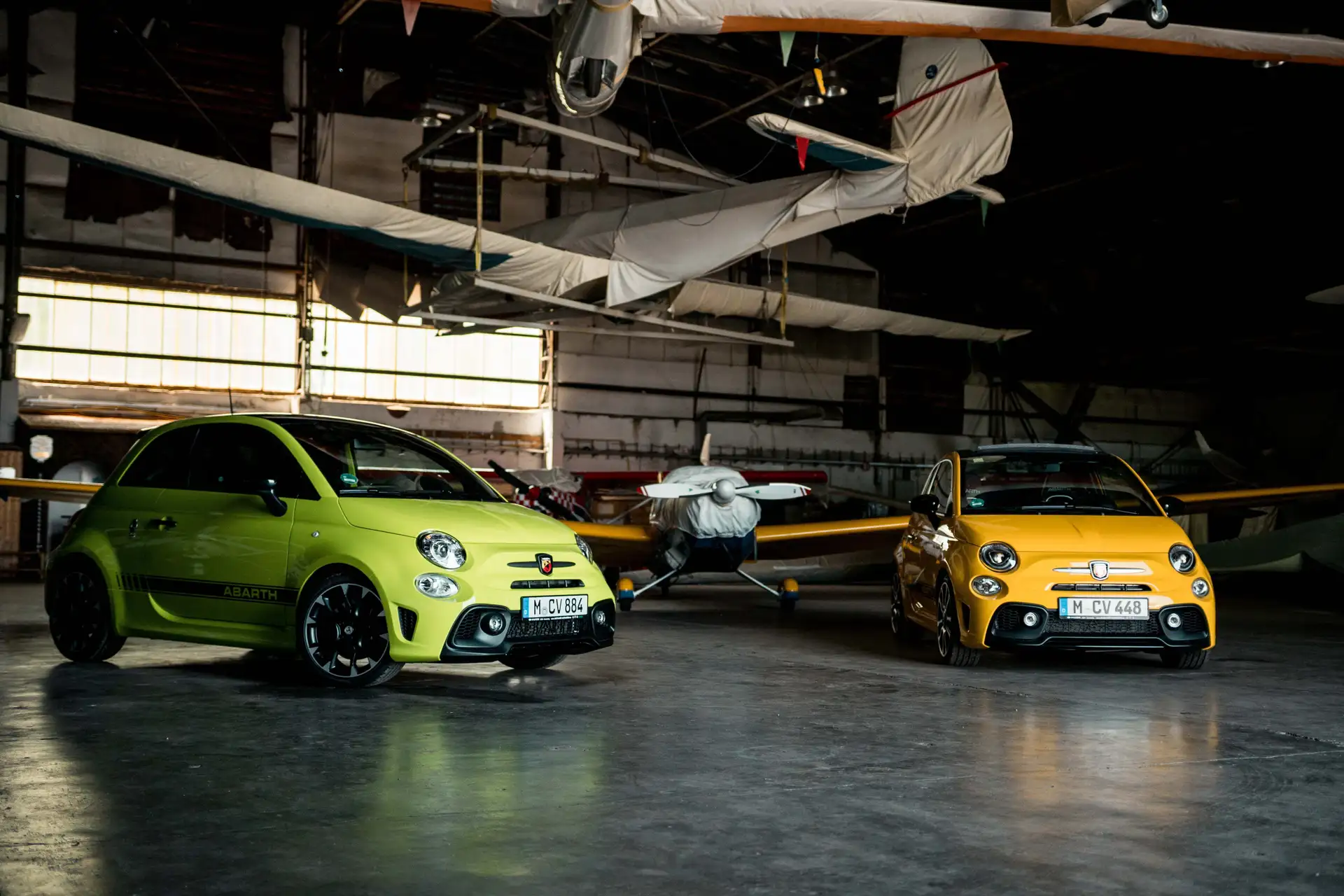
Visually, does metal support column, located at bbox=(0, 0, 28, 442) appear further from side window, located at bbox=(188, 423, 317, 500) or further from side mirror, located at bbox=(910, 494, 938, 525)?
side mirror, located at bbox=(910, 494, 938, 525)

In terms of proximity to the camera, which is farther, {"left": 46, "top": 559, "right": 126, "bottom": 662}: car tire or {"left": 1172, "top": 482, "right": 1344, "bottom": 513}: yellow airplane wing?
{"left": 1172, "top": 482, "right": 1344, "bottom": 513}: yellow airplane wing

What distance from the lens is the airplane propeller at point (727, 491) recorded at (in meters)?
13.4

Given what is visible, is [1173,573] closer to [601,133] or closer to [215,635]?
[215,635]

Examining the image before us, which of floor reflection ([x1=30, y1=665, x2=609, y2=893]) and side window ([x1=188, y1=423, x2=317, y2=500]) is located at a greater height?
side window ([x1=188, y1=423, x2=317, y2=500])

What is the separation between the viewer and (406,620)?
649 cm

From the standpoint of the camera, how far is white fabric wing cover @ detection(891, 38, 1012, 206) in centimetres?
1355

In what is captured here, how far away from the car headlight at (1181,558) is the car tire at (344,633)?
5018 mm

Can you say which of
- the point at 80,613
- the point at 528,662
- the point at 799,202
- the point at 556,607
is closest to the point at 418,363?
the point at 799,202

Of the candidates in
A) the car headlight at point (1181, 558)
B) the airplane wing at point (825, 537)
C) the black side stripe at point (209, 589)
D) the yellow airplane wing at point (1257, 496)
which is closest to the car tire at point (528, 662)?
the black side stripe at point (209, 589)

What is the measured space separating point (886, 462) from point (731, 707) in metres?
21.6

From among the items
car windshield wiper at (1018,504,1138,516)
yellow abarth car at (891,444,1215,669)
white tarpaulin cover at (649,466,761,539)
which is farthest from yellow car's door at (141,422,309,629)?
white tarpaulin cover at (649,466,761,539)

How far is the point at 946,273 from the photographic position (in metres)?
27.2

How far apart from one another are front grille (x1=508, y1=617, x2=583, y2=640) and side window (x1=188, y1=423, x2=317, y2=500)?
156 centimetres

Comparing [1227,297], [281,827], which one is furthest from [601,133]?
[281,827]
